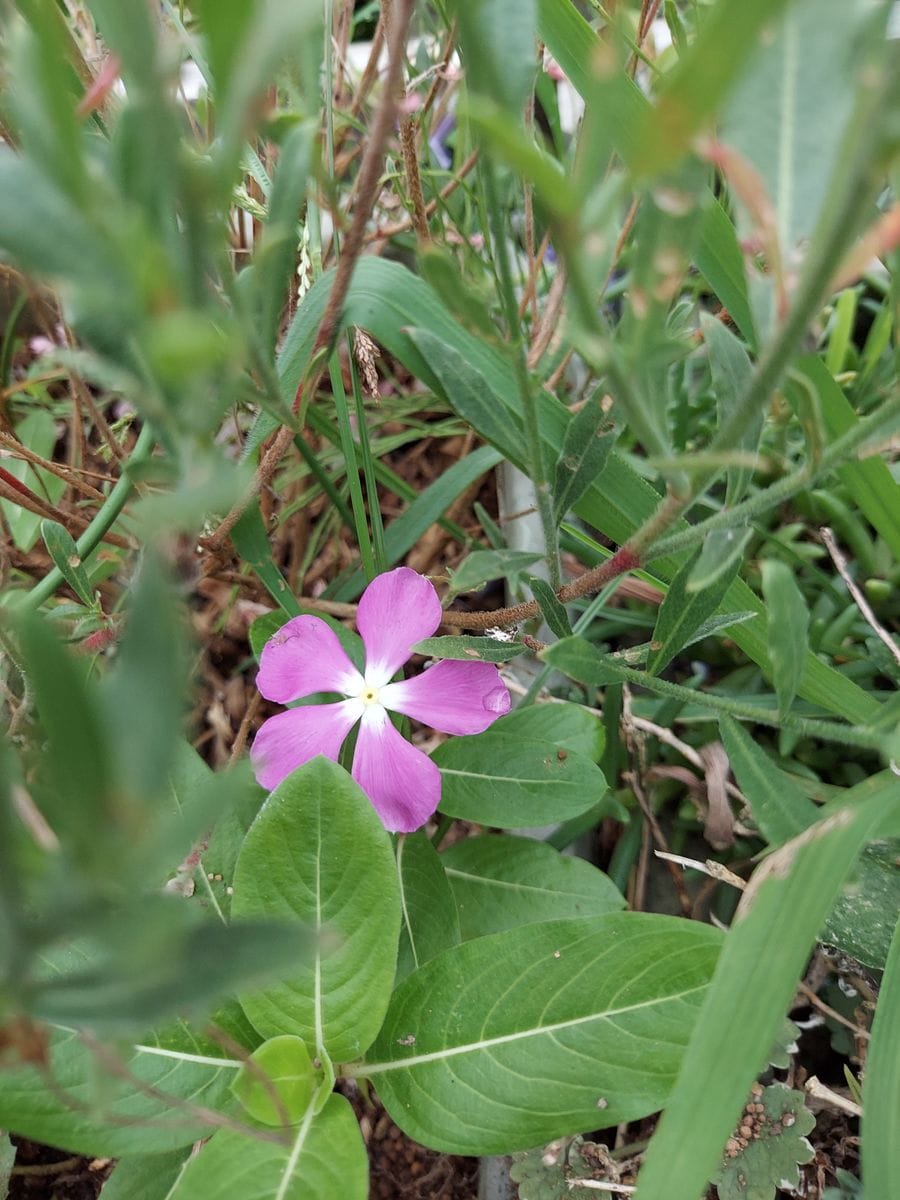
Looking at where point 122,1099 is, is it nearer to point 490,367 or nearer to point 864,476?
point 490,367

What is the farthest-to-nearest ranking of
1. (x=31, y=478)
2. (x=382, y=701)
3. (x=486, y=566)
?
(x=31, y=478)
(x=382, y=701)
(x=486, y=566)

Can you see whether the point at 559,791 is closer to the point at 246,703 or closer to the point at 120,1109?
the point at 120,1109

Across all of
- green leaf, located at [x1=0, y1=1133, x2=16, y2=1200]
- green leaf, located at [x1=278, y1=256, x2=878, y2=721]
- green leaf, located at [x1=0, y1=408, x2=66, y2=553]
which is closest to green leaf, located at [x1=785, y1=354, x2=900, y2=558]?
green leaf, located at [x1=278, y1=256, x2=878, y2=721]

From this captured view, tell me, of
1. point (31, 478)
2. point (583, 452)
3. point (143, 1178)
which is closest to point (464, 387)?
point (583, 452)

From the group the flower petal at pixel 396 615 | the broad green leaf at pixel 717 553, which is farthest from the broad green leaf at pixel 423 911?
the broad green leaf at pixel 717 553

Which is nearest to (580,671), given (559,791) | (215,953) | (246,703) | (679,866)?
(559,791)

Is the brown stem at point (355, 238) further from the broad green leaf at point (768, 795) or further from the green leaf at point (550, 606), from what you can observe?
the broad green leaf at point (768, 795)

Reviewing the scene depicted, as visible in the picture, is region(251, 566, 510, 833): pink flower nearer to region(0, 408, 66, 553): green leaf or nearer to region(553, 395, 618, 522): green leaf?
region(553, 395, 618, 522): green leaf
